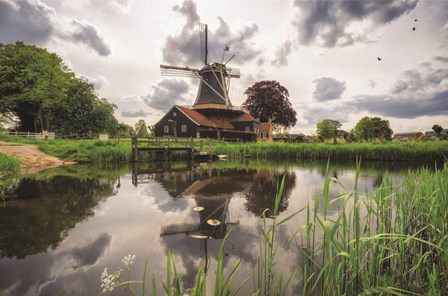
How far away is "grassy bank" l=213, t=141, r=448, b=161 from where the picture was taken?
17.8 metres

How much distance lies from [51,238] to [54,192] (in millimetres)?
4659

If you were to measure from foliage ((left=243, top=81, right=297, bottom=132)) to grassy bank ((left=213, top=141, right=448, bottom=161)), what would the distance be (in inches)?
1091

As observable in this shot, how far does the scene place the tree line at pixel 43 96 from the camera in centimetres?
3098

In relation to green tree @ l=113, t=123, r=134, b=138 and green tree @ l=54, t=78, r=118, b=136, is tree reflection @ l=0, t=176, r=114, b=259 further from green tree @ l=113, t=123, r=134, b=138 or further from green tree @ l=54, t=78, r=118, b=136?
green tree @ l=113, t=123, r=134, b=138

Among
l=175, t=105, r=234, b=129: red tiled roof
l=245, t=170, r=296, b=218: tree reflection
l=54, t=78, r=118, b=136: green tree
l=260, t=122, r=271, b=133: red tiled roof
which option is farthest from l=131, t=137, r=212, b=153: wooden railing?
l=260, t=122, r=271, b=133: red tiled roof

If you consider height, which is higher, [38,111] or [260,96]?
[260,96]

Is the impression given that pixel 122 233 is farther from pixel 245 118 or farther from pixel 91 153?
pixel 245 118

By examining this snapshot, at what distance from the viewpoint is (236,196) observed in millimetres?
7918

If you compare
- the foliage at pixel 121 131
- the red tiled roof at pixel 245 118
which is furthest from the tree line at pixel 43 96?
the red tiled roof at pixel 245 118

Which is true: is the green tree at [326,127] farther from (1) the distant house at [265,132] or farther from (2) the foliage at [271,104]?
(1) the distant house at [265,132]


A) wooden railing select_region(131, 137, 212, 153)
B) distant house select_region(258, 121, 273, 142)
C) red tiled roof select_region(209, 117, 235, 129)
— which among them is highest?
red tiled roof select_region(209, 117, 235, 129)

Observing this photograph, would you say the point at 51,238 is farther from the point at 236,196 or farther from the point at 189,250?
the point at 236,196

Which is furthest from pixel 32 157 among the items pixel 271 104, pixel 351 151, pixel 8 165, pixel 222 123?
pixel 271 104

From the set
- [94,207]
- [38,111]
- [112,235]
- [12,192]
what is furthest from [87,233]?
[38,111]
